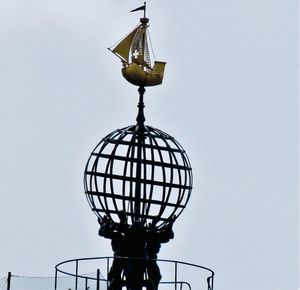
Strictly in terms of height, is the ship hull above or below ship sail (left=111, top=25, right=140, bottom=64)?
below

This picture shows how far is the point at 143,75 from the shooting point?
24.2 metres

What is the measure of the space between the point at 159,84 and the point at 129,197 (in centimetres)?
222

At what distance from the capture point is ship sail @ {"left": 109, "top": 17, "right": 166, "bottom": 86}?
24.3 m

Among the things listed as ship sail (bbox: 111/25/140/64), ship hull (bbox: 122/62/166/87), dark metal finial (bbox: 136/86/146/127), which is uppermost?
ship sail (bbox: 111/25/140/64)

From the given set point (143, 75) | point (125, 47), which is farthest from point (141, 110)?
point (125, 47)

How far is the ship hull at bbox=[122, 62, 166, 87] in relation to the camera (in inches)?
954

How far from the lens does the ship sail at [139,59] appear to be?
24281mm

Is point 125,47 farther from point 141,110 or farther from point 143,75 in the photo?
point 141,110

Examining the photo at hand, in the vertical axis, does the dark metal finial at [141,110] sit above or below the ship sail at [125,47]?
below

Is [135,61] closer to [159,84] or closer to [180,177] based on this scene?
[159,84]

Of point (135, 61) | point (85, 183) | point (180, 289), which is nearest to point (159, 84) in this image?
point (135, 61)

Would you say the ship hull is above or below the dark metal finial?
above

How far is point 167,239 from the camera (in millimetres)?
23812

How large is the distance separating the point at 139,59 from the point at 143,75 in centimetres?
36
